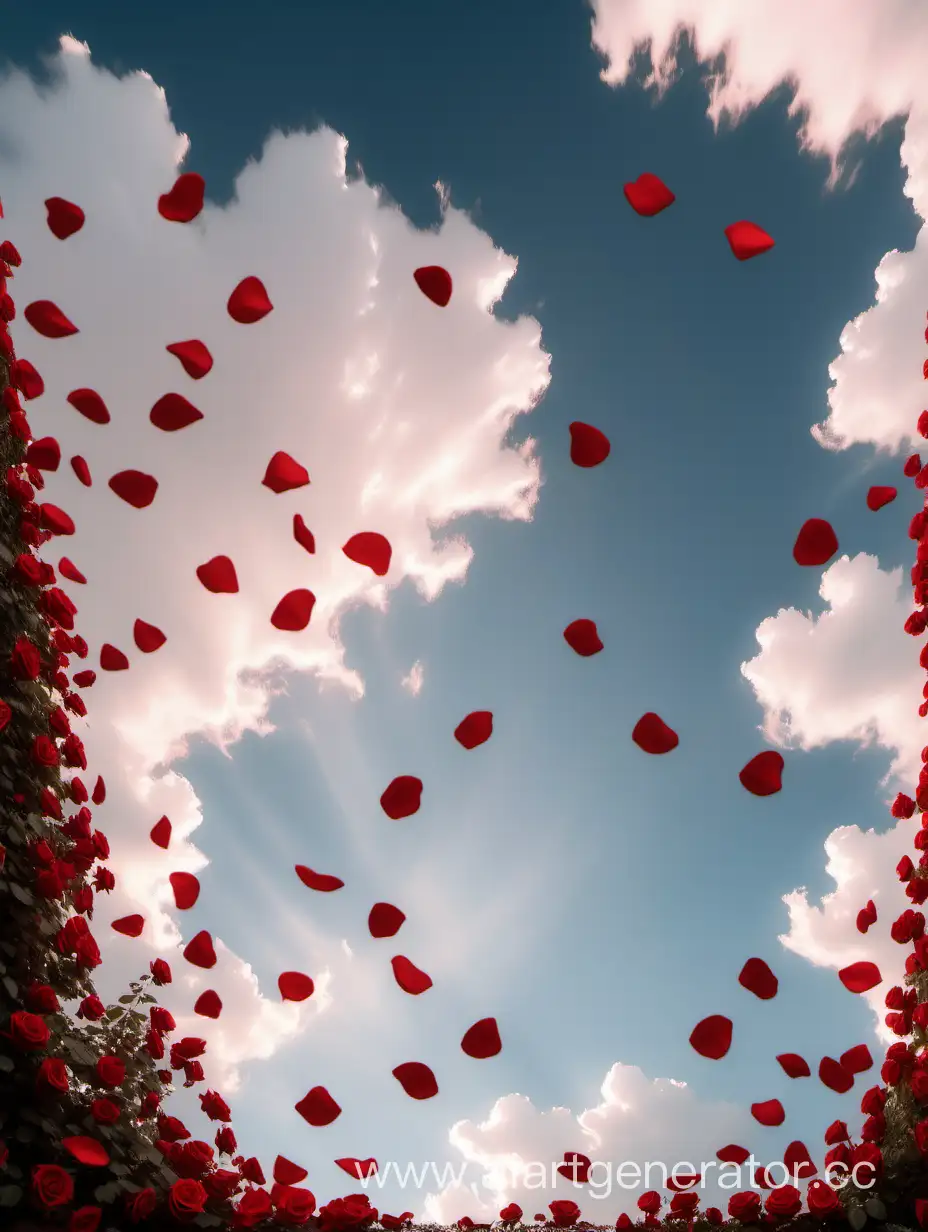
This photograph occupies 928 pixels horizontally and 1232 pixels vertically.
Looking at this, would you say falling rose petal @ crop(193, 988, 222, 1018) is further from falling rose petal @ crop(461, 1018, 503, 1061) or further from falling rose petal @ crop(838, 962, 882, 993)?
falling rose petal @ crop(838, 962, 882, 993)

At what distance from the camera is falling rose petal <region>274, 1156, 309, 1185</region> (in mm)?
5965

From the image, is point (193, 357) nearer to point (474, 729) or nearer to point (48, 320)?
point (48, 320)

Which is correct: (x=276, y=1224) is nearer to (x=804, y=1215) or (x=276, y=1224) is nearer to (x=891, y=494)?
(x=804, y=1215)

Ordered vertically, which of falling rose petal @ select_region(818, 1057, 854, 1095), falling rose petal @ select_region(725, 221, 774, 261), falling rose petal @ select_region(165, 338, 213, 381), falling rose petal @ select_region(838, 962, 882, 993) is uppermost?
falling rose petal @ select_region(725, 221, 774, 261)

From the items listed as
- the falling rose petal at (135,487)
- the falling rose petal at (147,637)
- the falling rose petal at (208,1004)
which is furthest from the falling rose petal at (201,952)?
the falling rose petal at (135,487)

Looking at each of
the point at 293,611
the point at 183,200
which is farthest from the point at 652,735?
the point at 183,200

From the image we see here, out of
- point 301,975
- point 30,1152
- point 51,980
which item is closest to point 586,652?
point 301,975

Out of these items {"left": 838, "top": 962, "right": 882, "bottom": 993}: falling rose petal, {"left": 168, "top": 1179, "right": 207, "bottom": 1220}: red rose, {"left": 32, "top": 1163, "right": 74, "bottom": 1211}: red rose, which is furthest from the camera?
{"left": 838, "top": 962, "right": 882, "bottom": 993}: falling rose petal

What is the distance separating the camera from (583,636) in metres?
7.48

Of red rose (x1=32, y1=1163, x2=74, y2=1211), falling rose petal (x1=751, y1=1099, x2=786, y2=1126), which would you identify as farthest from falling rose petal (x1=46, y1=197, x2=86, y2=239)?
falling rose petal (x1=751, y1=1099, x2=786, y2=1126)

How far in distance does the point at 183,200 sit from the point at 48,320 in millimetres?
1503

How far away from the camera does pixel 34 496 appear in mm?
6477

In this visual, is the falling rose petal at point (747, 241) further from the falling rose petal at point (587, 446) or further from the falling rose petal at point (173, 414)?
the falling rose petal at point (173, 414)

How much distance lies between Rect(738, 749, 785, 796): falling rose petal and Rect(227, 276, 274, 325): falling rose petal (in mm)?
5506
